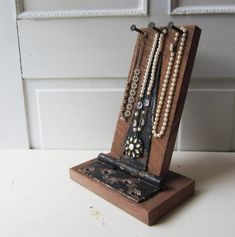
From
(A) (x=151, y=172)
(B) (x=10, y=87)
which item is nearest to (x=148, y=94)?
(A) (x=151, y=172)

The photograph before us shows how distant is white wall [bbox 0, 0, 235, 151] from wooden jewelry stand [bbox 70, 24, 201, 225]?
118mm

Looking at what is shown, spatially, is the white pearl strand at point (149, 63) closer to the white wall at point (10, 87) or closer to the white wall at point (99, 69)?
the white wall at point (99, 69)

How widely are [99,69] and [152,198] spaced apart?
0.33 meters

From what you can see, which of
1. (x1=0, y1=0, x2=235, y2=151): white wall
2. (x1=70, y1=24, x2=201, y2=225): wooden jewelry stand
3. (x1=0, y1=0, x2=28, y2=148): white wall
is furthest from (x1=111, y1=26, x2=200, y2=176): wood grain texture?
(x1=0, y1=0, x2=28, y2=148): white wall

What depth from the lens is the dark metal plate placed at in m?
0.48

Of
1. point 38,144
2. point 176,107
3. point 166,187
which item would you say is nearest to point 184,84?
point 176,107

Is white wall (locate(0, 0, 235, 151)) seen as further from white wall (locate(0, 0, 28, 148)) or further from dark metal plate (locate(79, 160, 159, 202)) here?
dark metal plate (locate(79, 160, 159, 202))

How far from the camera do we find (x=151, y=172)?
0.52 m

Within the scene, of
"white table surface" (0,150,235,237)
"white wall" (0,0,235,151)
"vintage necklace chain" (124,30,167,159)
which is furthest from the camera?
"white wall" (0,0,235,151)

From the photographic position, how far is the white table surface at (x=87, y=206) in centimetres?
43

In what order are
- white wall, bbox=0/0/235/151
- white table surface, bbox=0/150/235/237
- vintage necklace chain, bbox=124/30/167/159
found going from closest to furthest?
white table surface, bbox=0/150/235/237 < vintage necklace chain, bbox=124/30/167/159 < white wall, bbox=0/0/235/151

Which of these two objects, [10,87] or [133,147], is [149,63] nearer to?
[133,147]

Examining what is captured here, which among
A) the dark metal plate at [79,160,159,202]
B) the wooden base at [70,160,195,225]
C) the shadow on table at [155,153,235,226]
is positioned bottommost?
the shadow on table at [155,153,235,226]

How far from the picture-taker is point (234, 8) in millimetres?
619
